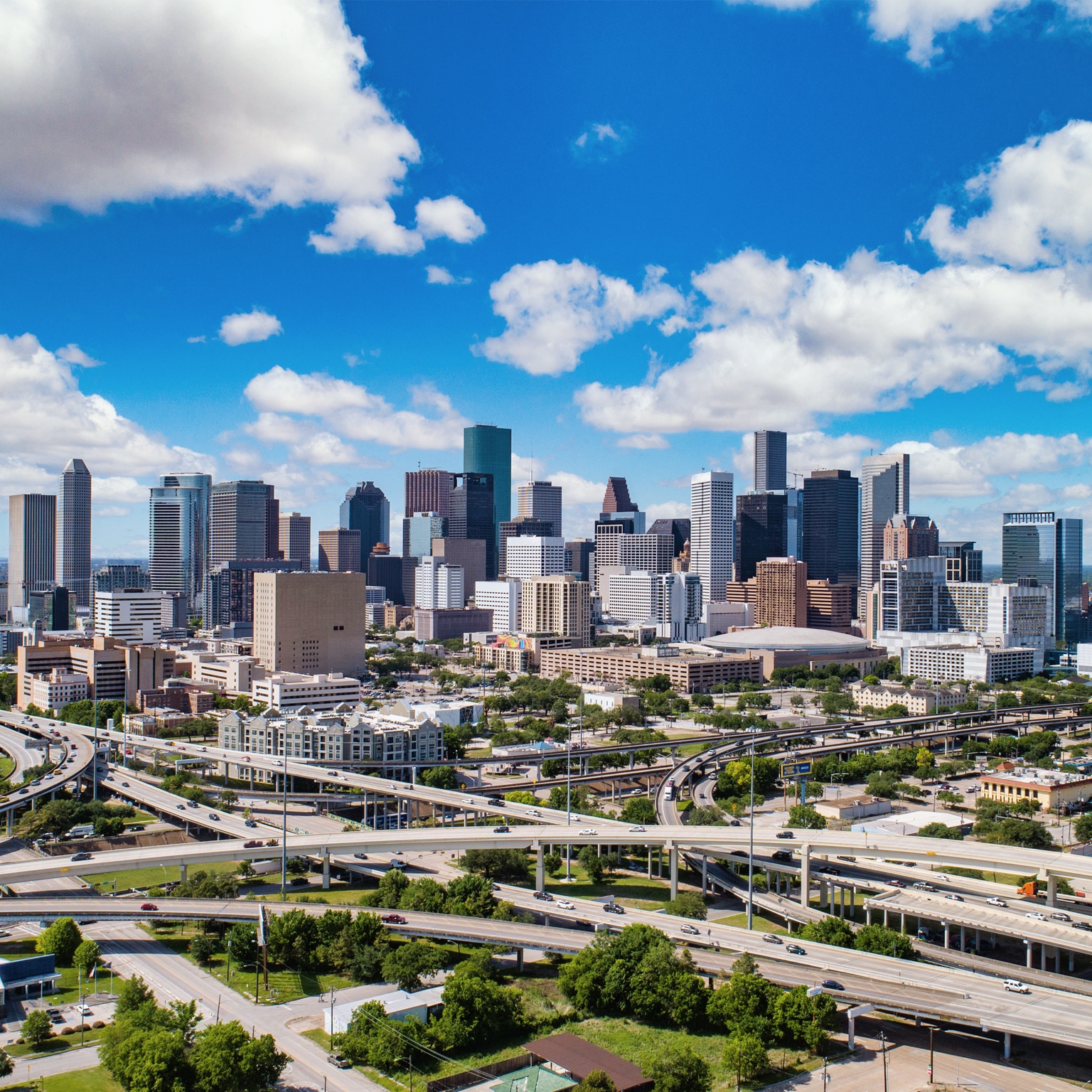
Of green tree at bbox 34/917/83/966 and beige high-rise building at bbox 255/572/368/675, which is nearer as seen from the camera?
green tree at bbox 34/917/83/966

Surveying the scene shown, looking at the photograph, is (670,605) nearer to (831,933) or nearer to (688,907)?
A: (688,907)

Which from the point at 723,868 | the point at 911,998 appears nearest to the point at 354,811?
the point at 723,868

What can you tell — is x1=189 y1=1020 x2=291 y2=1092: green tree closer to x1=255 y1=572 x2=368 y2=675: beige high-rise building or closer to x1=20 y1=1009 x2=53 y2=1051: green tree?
x1=20 y1=1009 x2=53 y2=1051: green tree

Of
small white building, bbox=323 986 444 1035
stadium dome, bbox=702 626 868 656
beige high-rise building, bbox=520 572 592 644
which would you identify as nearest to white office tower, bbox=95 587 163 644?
beige high-rise building, bbox=520 572 592 644

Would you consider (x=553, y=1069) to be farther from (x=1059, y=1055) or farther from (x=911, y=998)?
(x=1059, y=1055)

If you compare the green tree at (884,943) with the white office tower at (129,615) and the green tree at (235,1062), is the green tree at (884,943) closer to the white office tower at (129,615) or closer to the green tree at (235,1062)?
the green tree at (235,1062)

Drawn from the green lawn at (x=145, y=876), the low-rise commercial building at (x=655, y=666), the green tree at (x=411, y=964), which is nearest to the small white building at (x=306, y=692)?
the low-rise commercial building at (x=655, y=666)

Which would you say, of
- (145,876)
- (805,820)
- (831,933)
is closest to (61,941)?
(145,876)

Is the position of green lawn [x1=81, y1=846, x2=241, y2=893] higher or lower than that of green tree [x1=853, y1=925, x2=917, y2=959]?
lower
